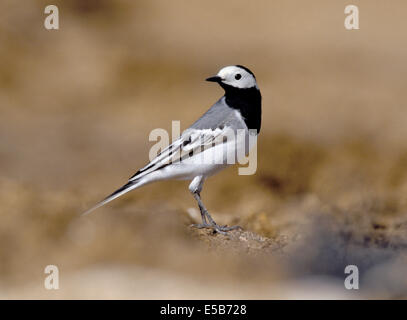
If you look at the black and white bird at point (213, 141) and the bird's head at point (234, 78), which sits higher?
the bird's head at point (234, 78)

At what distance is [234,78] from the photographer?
506 centimetres

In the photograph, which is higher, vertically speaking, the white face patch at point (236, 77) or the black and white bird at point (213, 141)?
the white face patch at point (236, 77)

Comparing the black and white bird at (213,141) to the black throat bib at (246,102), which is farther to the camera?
the black throat bib at (246,102)

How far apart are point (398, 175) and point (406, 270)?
3026 mm

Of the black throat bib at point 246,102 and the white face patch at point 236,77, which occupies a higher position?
the white face patch at point 236,77

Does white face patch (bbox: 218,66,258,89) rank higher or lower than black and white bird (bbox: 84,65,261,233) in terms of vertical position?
higher

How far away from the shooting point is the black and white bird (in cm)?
496

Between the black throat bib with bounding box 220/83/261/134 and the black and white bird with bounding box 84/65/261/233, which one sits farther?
the black throat bib with bounding box 220/83/261/134

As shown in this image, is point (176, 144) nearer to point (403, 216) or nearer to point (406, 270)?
point (406, 270)

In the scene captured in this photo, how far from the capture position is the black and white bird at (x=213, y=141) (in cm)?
496

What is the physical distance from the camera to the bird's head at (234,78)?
5.05 metres

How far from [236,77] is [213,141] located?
554 millimetres

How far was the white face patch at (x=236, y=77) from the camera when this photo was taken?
5.05 meters

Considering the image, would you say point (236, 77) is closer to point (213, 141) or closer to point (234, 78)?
point (234, 78)
